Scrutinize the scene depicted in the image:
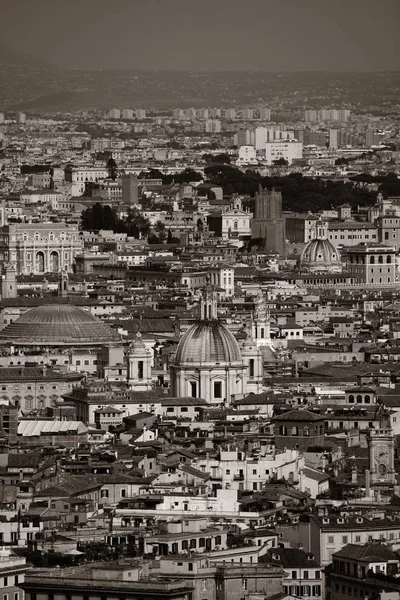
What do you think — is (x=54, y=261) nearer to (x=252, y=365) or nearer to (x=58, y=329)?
(x=58, y=329)

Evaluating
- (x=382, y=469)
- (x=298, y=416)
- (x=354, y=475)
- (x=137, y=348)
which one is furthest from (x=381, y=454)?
(x=137, y=348)

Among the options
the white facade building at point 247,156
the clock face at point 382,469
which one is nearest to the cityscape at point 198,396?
the clock face at point 382,469

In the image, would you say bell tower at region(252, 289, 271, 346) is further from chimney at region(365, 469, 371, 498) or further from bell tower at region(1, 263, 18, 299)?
chimney at region(365, 469, 371, 498)

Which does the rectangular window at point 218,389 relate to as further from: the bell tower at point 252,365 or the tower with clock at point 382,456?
the tower with clock at point 382,456

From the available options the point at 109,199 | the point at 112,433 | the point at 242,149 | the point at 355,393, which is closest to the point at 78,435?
the point at 112,433

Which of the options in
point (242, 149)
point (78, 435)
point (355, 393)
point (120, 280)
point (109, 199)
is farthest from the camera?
point (242, 149)

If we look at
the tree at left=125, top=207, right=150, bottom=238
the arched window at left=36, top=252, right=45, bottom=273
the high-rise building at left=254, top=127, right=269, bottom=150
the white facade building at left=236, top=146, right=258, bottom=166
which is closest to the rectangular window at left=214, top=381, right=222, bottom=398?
the arched window at left=36, top=252, right=45, bottom=273

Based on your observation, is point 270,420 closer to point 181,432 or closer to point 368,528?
point 181,432
